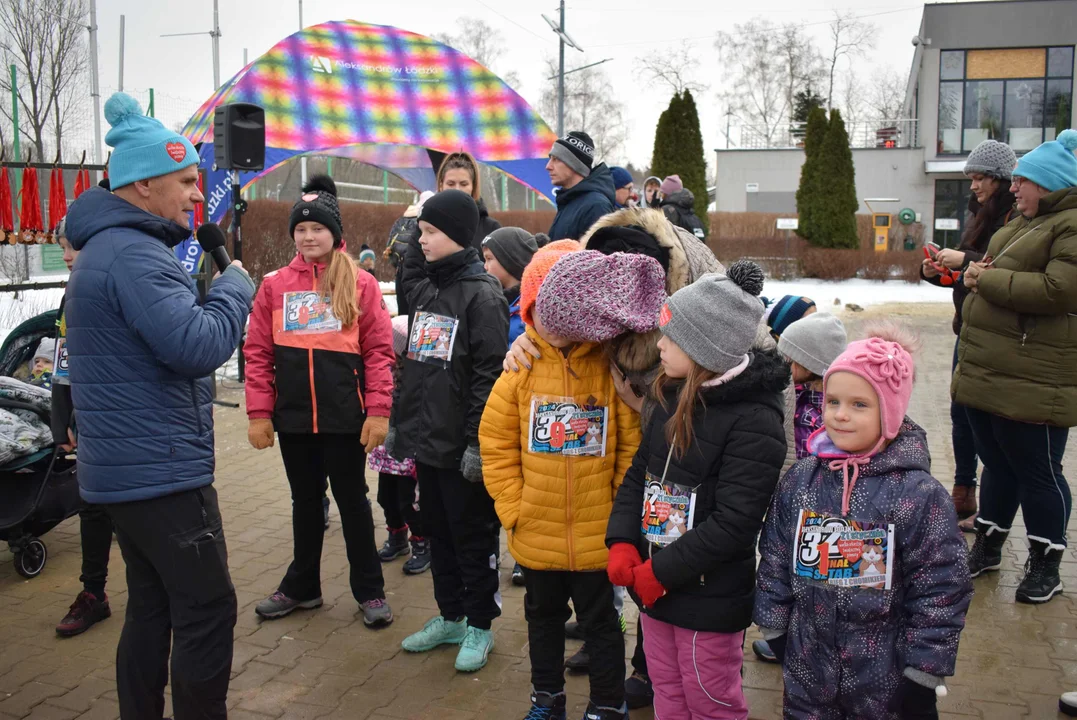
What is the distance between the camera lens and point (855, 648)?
249cm

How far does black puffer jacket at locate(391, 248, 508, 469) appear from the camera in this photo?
3.78 meters

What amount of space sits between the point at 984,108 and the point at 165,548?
35.8 metres

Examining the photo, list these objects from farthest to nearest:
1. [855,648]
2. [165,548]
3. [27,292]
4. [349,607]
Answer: [27,292]
[349,607]
[165,548]
[855,648]

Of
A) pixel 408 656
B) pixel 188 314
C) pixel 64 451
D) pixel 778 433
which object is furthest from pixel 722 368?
pixel 64 451

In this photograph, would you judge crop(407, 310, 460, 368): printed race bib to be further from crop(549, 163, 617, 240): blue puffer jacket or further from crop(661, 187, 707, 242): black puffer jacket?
crop(661, 187, 707, 242): black puffer jacket

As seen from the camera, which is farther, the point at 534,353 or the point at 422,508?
the point at 422,508

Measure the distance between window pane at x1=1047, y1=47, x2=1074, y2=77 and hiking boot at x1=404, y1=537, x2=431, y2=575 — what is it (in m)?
35.0

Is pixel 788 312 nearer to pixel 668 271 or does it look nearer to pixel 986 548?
pixel 668 271

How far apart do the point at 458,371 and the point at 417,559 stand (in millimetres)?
1586

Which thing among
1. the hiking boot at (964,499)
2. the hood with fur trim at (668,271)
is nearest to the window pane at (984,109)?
the hiking boot at (964,499)

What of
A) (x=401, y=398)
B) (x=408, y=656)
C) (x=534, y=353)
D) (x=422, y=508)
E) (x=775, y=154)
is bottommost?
(x=408, y=656)

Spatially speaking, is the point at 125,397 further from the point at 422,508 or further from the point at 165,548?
the point at 422,508

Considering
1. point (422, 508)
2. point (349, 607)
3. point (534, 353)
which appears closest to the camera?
point (534, 353)

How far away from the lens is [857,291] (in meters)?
23.2
